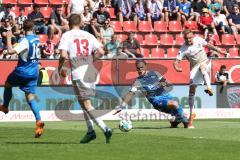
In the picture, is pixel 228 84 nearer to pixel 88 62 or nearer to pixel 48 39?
pixel 48 39

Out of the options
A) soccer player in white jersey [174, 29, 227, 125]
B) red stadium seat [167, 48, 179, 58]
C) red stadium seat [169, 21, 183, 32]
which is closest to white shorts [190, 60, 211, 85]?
soccer player in white jersey [174, 29, 227, 125]

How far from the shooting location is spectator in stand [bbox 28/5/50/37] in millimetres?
28614

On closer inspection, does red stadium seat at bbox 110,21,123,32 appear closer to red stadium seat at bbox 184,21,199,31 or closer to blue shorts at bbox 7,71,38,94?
red stadium seat at bbox 184,21,199,31

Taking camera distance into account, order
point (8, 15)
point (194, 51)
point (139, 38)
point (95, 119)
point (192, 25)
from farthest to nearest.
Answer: point (192, 25) < point (139, 38) < point (8, 15) < point (194, 51) < point (95, 119)

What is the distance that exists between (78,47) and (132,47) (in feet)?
48.3

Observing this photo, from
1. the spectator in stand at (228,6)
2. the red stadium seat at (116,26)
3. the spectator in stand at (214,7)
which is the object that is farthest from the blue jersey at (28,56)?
the spectator in stand at (228,6)

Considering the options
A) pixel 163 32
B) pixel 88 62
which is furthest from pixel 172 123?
pixel 163 32

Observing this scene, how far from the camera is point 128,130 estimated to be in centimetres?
1697

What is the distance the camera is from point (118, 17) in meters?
31.4

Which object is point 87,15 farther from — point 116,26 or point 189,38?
point 189,38

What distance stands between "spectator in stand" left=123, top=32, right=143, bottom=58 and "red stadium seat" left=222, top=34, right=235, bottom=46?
16.2ft

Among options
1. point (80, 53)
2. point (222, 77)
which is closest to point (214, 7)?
point (222, 77)

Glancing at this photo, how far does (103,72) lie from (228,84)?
443 centimetres

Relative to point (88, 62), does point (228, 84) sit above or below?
below
